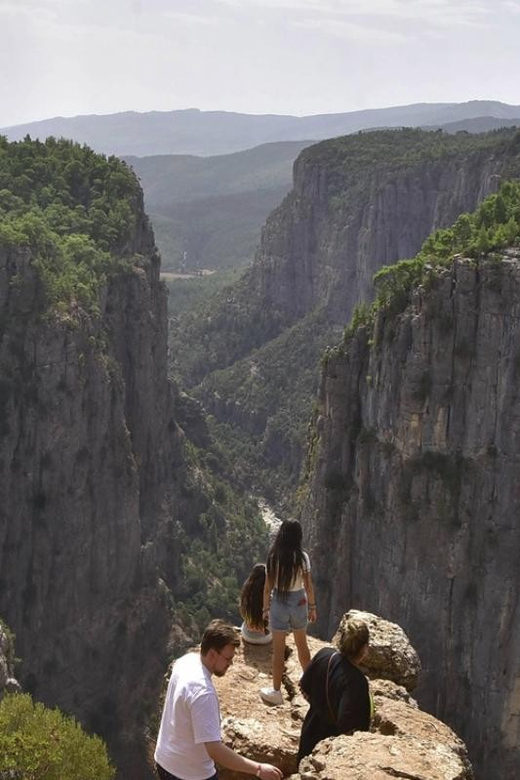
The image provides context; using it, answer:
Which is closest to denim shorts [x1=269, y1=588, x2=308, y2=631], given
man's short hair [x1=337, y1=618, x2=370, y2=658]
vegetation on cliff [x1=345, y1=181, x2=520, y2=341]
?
man's short hair [x1=337, y1=618, x2=370, y2=658]

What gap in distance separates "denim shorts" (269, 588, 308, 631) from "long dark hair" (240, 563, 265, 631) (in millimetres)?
1539

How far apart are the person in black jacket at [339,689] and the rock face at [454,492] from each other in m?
27.2

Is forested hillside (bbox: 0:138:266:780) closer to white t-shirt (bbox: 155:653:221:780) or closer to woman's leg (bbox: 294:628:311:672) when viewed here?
woman's leg (bbox: 294:628:311:672)

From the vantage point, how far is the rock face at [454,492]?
131 ft

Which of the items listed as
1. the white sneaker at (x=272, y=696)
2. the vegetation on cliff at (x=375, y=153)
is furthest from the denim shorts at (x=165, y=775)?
the vegetation on cliff at (x=375, y=153)

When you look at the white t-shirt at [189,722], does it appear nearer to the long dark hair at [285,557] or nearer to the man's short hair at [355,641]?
the man's short hair at [355,641]

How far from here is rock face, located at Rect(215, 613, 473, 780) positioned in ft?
42.8

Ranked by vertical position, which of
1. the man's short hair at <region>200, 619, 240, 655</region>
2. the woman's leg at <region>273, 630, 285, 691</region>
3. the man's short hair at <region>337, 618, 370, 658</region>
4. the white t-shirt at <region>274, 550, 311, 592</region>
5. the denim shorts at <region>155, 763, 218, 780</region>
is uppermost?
the man's short hair at <region>200, 619, 240, 655</region>

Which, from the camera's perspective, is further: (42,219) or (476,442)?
(42,219)

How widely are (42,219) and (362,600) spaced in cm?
3775

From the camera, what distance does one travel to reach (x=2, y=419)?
58625mm

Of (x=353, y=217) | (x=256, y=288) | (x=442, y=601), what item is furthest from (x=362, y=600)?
(x=256, y=288)

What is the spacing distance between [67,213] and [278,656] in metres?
62.1

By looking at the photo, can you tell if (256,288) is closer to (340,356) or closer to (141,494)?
(141,494)
